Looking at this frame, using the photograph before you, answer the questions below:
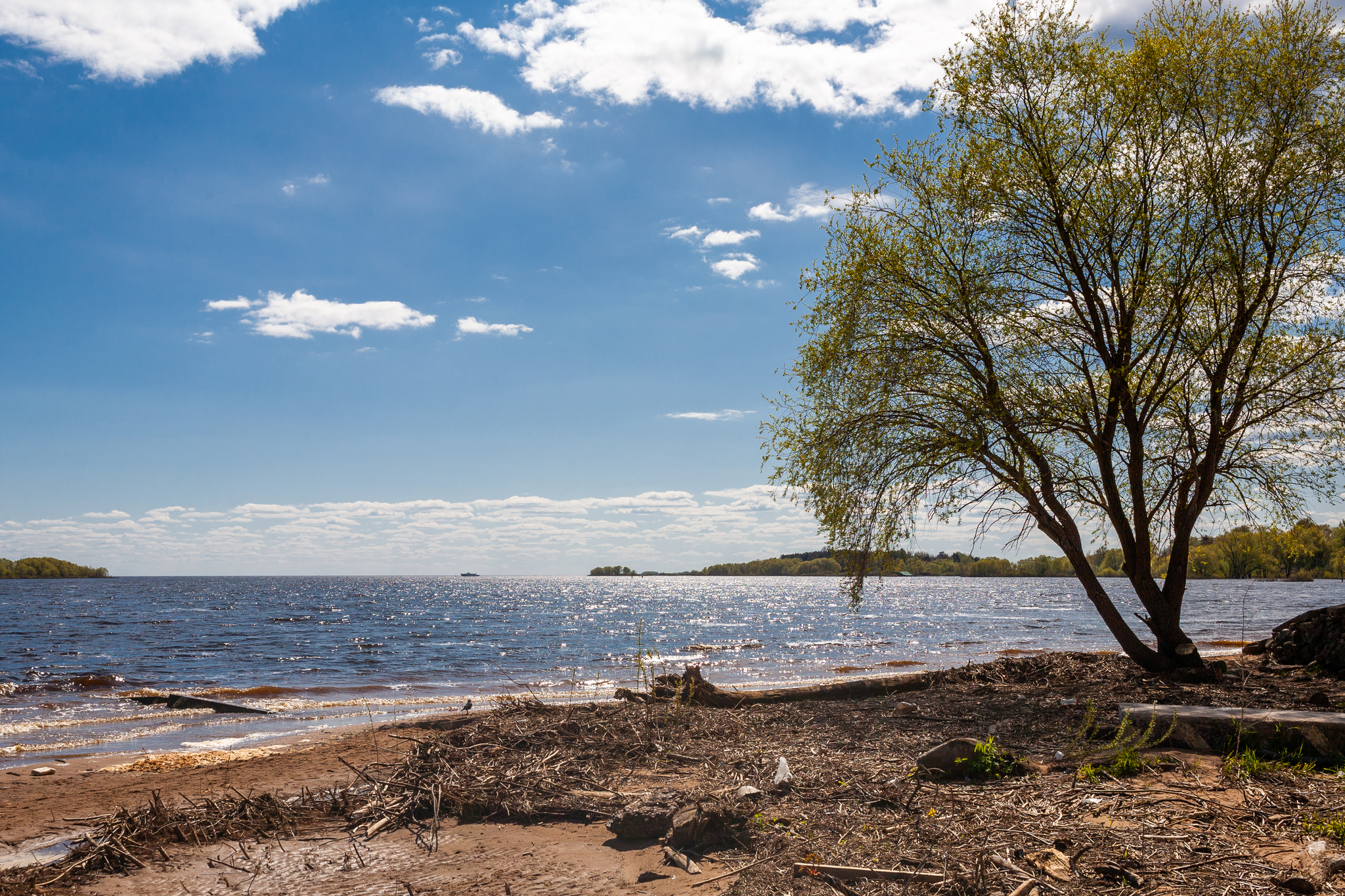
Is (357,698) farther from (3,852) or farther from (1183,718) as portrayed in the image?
(1183,718)

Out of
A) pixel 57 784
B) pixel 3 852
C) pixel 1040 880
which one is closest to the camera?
pixel 1040 880

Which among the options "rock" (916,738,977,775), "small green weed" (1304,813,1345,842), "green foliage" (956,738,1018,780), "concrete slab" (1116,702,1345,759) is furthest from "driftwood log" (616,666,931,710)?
"small green weed" (1304,813,1345,842)

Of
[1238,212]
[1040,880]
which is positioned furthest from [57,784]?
[1238,212]

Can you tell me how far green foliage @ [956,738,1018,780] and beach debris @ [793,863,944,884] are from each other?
8.21ft

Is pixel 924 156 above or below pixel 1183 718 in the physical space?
above

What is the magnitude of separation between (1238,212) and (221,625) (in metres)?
63.0

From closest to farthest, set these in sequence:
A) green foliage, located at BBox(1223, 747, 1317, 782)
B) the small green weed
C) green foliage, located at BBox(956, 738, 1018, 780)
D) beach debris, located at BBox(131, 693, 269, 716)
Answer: the small green weed, green foliage, located at BBox(1223, 747, 1317, 782), green foliage, located at BBox(956, 738, 1018, 780), beach debris, located at BBox(131, 693, 269, 716)

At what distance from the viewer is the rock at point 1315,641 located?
13.3m

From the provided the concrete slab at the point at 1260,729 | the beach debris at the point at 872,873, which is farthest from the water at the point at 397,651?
the beach debris at the point at 872,873

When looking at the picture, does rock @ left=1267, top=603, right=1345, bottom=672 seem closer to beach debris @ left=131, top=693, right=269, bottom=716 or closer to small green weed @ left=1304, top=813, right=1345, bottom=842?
small green weed @ left=1304, top=813, right=1345, bottom=842

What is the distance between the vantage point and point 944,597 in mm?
121188

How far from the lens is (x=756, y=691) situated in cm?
1302

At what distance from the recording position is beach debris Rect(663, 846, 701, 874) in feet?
20.2

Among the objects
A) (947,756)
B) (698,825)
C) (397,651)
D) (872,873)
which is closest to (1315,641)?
(947,756)
